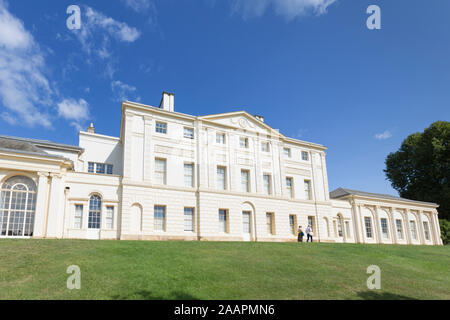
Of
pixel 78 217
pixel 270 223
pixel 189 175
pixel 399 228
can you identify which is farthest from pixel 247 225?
pixel 399 228

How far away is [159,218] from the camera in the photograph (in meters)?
25.5

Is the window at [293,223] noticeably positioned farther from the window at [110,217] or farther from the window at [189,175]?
the window at [110,217]

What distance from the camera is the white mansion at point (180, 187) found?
68.9ft

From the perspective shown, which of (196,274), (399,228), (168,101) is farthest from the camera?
(399,228)

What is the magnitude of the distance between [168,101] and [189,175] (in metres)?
8.23

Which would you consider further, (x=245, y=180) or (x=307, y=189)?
(x=307, y=189)

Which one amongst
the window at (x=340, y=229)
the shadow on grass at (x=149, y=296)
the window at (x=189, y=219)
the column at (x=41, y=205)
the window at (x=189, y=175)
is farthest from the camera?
the window at (x=340, y=229)

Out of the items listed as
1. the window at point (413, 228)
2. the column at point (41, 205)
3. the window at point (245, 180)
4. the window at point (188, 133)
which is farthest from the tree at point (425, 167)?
the column at point (41, 205)

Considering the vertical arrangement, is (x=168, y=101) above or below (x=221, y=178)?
above

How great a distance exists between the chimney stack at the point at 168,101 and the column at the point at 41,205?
42.4 ft

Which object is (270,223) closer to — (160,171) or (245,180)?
(245,180)

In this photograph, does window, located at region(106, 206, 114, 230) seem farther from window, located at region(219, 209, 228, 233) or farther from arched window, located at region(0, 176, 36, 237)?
window, located at region(219, 209, 228, 233)
